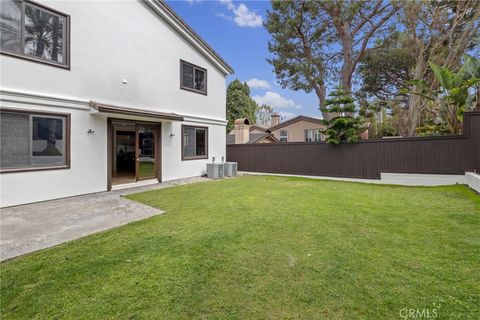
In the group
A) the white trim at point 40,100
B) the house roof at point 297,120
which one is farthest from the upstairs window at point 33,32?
the house roof at point 297,120

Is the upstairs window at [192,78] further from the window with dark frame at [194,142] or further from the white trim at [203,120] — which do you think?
the window with dark frame at [194,142]

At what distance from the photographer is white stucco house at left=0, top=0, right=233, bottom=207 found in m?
6.46

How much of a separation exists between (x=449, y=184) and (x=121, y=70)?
499 inches

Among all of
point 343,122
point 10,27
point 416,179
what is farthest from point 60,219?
point 416,179

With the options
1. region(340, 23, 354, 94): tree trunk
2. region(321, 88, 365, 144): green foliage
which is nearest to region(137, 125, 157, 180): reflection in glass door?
region(321, 88, 365, 144): green foliage

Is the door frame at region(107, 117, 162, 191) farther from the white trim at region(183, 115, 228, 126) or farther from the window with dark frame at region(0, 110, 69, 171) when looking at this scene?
the white trim at region(183, 115, 228, 126)

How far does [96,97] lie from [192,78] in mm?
4867

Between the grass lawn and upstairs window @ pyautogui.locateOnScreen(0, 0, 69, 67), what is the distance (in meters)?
5.75

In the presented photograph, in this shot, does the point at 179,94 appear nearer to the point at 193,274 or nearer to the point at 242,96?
the point at 193,274

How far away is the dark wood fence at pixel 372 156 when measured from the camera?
891 cm

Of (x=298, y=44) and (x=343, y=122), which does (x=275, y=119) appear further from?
(x=343, y=122)

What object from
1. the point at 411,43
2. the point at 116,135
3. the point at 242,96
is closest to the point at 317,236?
the point at 116,135

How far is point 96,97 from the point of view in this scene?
815 centimetres

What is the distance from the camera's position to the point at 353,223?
16.0 feet
